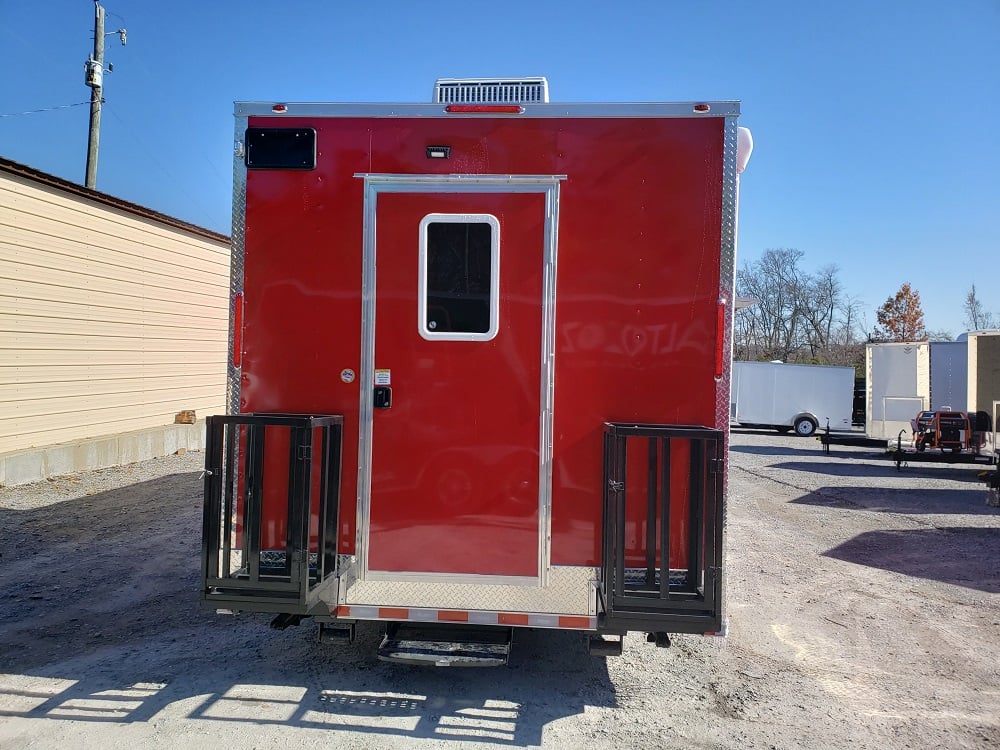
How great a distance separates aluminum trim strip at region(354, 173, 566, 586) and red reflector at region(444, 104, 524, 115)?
0.33m

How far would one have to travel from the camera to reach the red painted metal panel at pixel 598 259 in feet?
11.2

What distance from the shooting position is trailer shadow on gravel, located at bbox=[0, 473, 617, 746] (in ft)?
11.3

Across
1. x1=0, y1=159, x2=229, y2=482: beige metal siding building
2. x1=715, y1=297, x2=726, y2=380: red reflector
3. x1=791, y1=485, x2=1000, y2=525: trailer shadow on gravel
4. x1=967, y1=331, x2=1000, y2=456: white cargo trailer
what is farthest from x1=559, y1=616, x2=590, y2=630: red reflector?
x1=967, y1=331, x2=1000, y2=456: white cargo trailer

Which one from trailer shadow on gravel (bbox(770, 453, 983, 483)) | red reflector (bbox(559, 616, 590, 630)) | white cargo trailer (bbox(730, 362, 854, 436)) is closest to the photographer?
red reflector (bbox(559, 616, 590, 630))

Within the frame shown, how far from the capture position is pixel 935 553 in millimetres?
7258

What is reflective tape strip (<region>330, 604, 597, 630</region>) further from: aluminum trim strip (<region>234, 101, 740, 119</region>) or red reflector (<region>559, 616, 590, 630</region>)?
aluminum trim strip (<region>234, 101, 740, 119</region>)

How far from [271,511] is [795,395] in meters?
22.3

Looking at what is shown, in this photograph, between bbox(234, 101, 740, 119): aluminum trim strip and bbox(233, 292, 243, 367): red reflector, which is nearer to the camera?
A: bbox(234, 101, 740, 119): aluminum trim strip

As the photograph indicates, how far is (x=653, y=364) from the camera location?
3443 mm

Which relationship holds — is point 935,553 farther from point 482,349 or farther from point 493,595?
point 482,349

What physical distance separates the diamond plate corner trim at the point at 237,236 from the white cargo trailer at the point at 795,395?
69.0 feet

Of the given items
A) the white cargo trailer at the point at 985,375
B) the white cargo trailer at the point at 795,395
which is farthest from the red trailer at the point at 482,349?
the white cargo trailer at the point at 795,395

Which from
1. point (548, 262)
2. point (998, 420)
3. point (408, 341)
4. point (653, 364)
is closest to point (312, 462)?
point (408, 341)

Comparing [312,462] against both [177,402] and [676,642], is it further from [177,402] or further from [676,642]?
[177,402]
